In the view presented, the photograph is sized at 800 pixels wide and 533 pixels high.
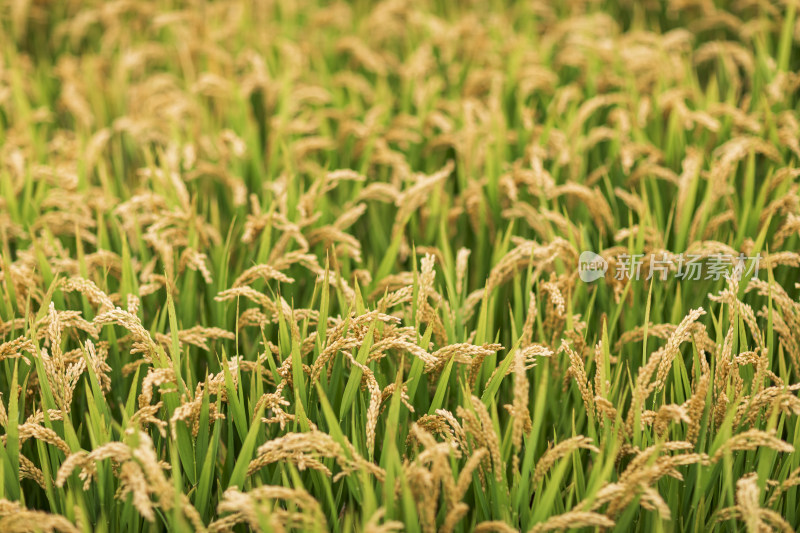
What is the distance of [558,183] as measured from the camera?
3.19 metres

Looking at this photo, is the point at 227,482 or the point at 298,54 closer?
the point at 227,482

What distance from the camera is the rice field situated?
183cm

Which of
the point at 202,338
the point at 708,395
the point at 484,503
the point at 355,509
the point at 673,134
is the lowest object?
the point at 355,509

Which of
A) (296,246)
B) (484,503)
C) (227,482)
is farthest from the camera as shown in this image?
(296,246)

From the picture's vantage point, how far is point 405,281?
2.41 meters

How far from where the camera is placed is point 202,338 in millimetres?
2201

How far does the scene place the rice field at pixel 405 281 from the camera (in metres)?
1.83

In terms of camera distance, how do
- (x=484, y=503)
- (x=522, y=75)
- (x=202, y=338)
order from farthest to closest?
(x=522, y=75) → (x=202, y=338) → (x=484, y=503)

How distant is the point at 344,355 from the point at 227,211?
142 cm

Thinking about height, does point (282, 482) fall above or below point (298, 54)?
below

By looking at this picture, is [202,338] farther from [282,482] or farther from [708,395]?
[708,395]

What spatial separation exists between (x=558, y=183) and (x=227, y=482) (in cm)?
195

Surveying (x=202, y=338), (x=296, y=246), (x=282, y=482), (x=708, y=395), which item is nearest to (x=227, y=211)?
(x=296, y=246)

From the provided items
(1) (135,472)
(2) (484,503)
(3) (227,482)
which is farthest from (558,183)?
(1) (135,472)
